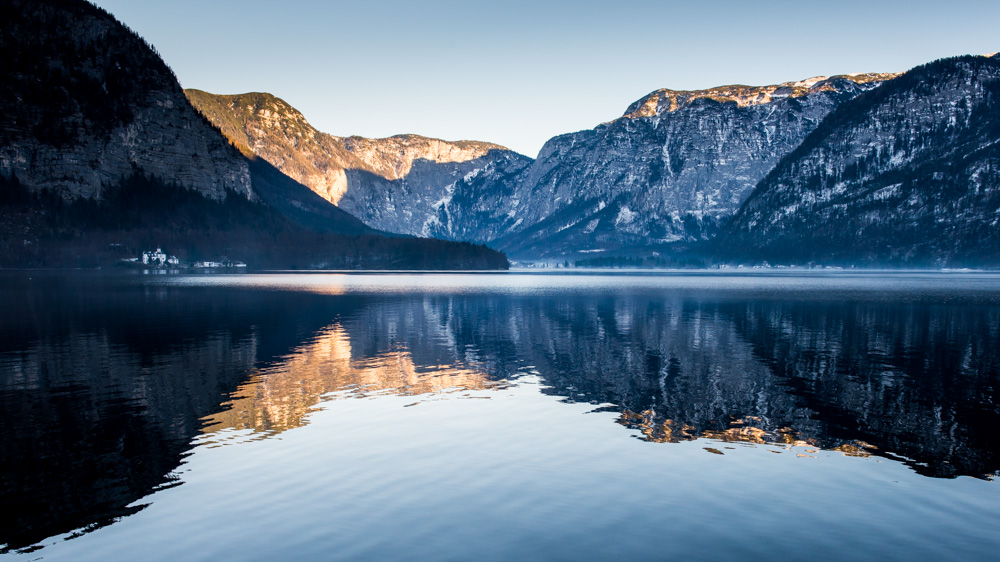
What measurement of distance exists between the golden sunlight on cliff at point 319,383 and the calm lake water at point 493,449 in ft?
0.72

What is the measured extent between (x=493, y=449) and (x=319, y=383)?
52.6ft

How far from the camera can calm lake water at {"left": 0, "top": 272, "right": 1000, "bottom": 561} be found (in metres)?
16.7

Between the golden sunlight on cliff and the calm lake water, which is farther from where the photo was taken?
the golden sunlight on cliff

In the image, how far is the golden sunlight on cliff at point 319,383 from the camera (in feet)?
95.7

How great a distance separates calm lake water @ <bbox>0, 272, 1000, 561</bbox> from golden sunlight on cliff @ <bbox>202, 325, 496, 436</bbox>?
0.22 meters

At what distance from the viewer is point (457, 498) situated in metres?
19.3

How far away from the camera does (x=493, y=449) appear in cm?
2488

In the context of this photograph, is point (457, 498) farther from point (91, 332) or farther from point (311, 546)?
point (91, 332)

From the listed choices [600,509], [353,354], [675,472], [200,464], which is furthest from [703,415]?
[353,354]

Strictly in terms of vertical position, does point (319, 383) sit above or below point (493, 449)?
below

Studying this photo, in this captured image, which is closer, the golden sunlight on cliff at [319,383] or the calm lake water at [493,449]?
the calm lake water at [493,449]

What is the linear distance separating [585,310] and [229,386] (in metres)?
60.5

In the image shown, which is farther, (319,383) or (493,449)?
(319,383)

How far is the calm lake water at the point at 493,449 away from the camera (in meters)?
16.7
